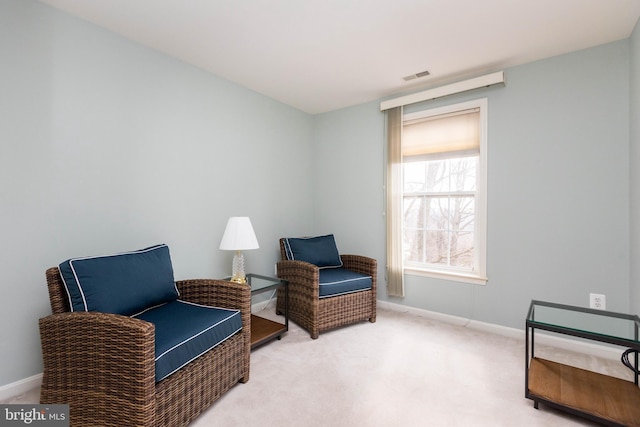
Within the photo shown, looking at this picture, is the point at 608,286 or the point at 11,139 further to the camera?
the point at 608,286

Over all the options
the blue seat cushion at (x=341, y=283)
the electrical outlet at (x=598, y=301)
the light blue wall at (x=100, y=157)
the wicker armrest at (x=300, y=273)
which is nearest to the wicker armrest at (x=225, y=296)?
the light blue wall at (x=100, y=157)

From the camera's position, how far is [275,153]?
11.6 feet

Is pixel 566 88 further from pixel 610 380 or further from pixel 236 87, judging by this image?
Answer: pixel 236 87

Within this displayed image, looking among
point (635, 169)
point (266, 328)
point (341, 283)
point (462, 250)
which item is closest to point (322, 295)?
point (341, 283)

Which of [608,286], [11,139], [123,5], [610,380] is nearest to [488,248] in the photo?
[608,286]

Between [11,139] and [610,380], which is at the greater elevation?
[11,139]

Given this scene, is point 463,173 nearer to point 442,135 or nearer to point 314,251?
point 442,135

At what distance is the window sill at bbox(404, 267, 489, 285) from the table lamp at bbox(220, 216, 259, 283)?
1732 millimetres

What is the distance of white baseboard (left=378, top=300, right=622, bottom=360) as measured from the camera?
2291mm

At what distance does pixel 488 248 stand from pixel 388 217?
3.33 feet

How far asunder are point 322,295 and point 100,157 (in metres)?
2.03

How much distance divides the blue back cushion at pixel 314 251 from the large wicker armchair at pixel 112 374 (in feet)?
5.06

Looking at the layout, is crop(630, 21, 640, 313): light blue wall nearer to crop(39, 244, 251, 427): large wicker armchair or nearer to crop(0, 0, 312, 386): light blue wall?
crop(39, 244, 251, 427): large wicker armchair

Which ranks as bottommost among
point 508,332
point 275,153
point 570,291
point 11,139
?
point 508,332
